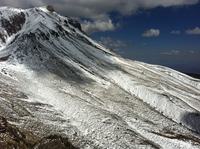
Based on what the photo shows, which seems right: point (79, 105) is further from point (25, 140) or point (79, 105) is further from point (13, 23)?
point (13, 23)

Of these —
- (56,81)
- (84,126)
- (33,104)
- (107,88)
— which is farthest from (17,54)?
(84,126)

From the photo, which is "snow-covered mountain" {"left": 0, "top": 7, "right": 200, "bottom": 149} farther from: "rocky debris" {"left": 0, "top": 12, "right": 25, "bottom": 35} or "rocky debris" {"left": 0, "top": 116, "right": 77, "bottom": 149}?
"rocky debris" {"left": 0, "top": 12, "right": 25, "bottom": 35}

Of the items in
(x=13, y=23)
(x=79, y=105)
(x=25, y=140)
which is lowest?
(x=25, y=140)

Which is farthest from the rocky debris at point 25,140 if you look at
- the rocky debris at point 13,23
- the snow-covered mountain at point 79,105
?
the rocky debris at point 13,23

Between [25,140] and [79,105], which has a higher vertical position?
[79,105]

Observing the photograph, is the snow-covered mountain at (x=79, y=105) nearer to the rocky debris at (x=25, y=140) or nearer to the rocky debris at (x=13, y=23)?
the rocky debris at (x=25, y=140)

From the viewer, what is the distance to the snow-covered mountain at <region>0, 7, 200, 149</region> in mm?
40875

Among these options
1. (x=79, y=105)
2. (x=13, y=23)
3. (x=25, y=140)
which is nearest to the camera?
(x=25, y=140)

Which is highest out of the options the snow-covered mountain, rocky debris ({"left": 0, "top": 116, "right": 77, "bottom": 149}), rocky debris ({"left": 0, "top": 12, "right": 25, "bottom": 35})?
rocky debris ({"left": 0, "top": 12, "right": 25, "bottom": 35})

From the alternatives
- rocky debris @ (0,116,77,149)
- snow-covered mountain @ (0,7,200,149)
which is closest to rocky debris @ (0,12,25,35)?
snow-covered mountain @ (0,7,200,149)

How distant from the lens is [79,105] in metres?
55.6

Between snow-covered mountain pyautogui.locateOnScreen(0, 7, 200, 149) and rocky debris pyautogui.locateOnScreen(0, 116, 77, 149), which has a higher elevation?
snow-covered mountain pyautogui.locateOnScreen(0, 7, 200, 149)

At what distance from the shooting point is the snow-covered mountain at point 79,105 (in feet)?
134

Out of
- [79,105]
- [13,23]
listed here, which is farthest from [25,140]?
[13,23]
